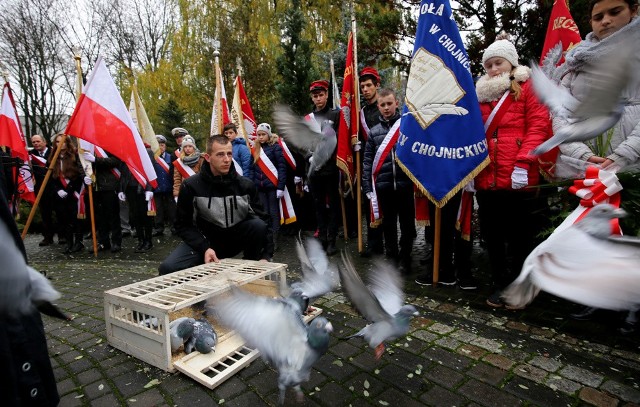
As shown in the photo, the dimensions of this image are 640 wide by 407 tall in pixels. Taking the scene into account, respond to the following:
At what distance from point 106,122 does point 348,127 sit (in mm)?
3422

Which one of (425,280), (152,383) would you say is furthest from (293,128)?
(152,383)

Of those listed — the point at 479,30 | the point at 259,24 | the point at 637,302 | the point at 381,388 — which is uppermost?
the point at 259,24

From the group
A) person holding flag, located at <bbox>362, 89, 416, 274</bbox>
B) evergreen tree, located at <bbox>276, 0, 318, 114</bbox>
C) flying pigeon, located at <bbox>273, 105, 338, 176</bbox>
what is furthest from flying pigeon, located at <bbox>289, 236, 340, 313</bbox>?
evergreen tree, located at <bbox>276, 0, 318, 114</bbox>

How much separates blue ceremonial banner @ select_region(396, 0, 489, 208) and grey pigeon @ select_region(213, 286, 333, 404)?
249 cm

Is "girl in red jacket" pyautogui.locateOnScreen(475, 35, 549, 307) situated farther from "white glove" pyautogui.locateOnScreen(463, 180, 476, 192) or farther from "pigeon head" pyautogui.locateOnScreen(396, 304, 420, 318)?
"pigeon head" pyautogui.locateOnScreen(396, 304, 420, 318)

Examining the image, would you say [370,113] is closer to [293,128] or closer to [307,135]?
[307,135]

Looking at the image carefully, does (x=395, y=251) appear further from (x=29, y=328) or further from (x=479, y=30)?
(x=479, y=30)

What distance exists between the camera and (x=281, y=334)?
6.88ft

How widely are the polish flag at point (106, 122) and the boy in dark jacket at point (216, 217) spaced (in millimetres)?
1615

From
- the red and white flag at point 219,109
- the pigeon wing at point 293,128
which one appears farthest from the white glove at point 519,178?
the red and white flag at point 219,109

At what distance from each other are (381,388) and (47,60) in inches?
1038

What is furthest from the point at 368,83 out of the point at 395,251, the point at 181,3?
the point at 181,3

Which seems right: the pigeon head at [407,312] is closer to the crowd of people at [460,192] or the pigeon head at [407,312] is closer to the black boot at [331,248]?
the crowd of people at [460,192]

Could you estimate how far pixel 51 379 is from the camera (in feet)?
6.09
